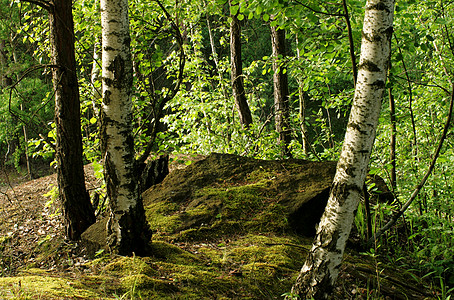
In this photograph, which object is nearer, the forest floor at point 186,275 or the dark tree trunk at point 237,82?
the forest floor at point 186,275

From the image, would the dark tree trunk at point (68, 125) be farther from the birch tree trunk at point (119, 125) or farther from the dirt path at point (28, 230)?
the birch tree trunk at point (119, 125)

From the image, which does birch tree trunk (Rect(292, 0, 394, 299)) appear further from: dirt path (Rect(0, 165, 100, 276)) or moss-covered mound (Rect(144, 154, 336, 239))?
dirt path (Rect(0, 165, 100, 276))

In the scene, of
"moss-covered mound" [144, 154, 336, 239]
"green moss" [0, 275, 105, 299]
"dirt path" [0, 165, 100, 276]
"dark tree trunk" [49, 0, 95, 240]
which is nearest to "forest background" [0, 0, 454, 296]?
"dark tree trunk" [49, 0, 95, 240]

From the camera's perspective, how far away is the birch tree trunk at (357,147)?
2.39 meters

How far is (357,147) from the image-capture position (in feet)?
7.88

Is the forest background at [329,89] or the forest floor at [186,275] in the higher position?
the forest background at [329,89]

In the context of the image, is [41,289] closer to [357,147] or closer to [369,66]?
[357,147]

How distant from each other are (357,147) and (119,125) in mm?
1919

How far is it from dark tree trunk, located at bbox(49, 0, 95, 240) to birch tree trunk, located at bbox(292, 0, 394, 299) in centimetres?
342

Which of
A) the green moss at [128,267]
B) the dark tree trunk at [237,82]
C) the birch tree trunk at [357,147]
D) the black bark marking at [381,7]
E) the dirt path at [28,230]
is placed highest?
the dark tree trunk at [237,82]

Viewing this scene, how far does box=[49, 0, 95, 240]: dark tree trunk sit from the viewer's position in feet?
14.7

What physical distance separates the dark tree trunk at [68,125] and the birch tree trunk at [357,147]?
11.2 feet

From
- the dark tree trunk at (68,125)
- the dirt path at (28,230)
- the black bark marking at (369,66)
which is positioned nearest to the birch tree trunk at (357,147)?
the black bark marking at (369,66)

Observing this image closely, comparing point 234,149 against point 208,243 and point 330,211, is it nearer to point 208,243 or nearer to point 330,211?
point 208,243
